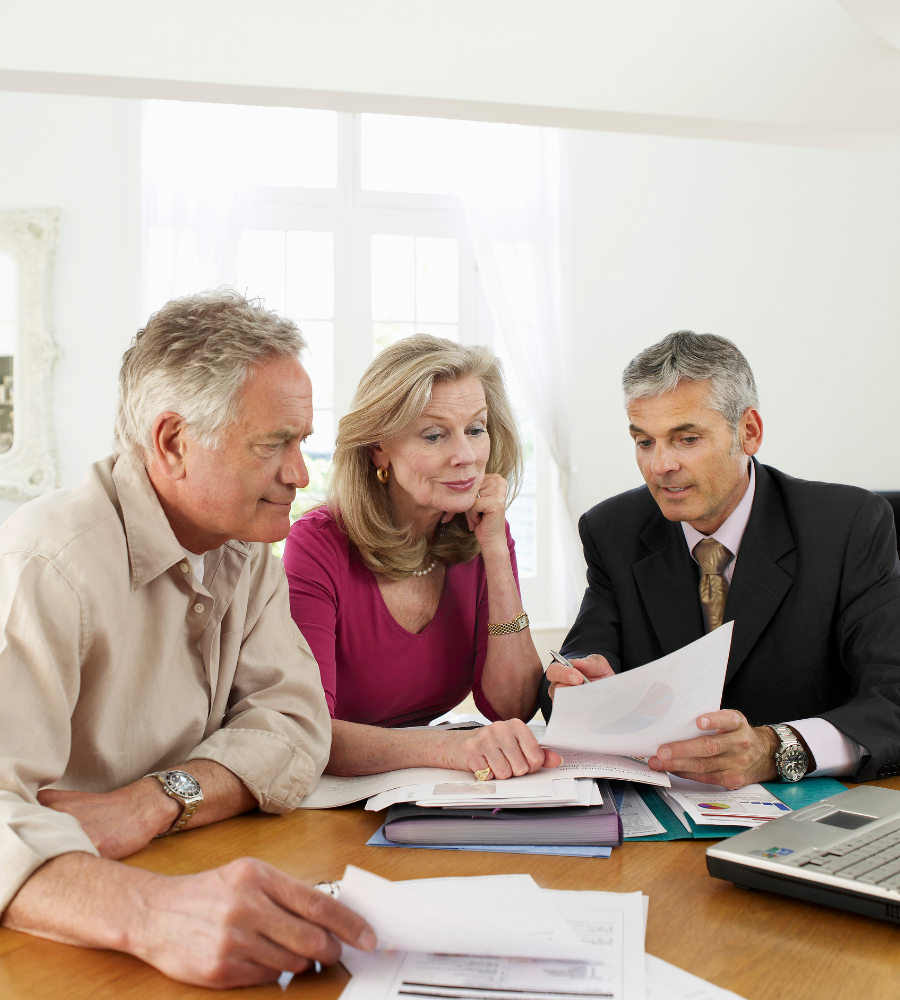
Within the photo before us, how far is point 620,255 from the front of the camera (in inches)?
184

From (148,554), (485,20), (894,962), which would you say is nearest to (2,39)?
(485,20)

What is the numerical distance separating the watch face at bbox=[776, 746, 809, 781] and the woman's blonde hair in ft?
2.78

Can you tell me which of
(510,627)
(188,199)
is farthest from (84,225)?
(510,627)

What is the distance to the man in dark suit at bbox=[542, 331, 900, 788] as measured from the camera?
5.36 feet

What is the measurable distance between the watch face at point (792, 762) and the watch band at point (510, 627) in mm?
662

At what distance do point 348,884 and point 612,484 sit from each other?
4.08 meters

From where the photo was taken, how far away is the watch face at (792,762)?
1260 millimetres

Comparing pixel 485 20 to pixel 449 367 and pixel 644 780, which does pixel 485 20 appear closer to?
pixel 449 367

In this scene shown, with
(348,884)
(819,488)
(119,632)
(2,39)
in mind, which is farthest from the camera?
(2,39)

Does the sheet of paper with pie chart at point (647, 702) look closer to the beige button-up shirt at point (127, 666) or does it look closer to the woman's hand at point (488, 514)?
the beige button-up shirt at point (127, 666)

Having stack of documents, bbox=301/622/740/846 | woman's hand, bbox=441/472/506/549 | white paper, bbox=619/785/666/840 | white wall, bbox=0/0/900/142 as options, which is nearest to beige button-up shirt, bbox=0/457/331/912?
stack of documents, bbox=301/622/740/846

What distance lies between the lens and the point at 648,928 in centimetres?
83

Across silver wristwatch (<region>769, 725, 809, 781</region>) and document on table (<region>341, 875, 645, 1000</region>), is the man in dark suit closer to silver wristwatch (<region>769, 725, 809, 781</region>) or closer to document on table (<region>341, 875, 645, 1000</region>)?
silver wristwatch (<region>769, 725, 809, 781</region>)

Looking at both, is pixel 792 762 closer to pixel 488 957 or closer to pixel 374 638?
pixel 488 957
